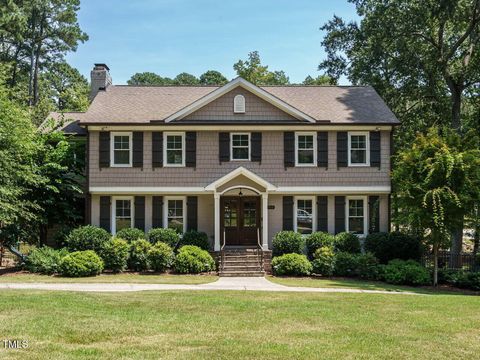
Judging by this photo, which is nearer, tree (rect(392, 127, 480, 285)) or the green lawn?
the green lawn

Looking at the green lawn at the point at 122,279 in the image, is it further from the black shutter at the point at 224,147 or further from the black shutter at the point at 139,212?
the black shutter at the point at 224,147

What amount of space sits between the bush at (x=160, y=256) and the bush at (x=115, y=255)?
3.26 ft

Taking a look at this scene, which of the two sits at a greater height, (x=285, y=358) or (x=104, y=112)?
(x=104, y=112)

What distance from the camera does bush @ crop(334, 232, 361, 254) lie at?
21.8 meters

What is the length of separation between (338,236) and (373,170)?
3.39 m

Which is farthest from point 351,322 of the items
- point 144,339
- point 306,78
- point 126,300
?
point 306,78

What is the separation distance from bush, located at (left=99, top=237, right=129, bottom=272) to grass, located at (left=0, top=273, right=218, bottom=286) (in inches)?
25.6

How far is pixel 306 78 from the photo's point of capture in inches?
2564

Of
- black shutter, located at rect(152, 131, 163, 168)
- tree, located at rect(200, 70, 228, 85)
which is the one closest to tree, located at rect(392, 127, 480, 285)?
black shutter, located at rect(152, 131, 163, 168)

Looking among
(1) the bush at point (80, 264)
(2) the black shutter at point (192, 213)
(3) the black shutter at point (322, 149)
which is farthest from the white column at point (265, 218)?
(1) the bush at point (80, 264)

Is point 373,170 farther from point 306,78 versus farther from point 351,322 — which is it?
→ point 306,78

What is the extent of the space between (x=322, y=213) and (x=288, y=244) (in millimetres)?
2359

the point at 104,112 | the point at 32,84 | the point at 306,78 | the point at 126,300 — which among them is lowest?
the point at 126,300

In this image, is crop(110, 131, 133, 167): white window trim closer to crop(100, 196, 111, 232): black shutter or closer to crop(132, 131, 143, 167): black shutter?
crop(132, 131, 143, 167): black shutter
